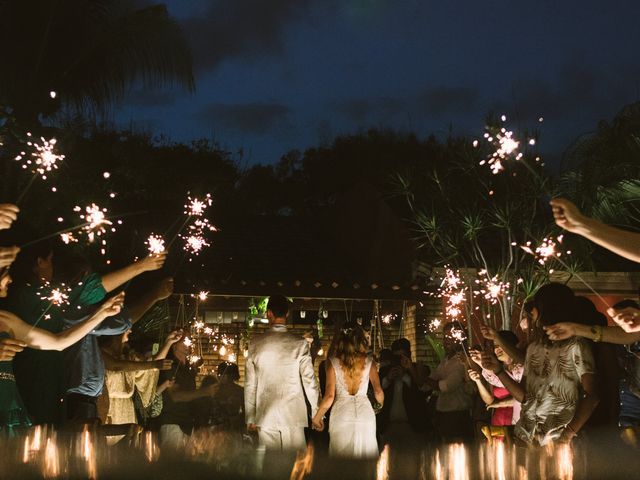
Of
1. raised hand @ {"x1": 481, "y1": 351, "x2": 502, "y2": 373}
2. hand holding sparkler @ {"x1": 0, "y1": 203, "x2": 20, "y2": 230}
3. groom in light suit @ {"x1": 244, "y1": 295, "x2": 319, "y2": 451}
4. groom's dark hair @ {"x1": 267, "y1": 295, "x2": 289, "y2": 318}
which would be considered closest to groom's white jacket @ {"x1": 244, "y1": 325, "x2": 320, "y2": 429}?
groom in light suit @ {"x1": 244, "y1": 295, "x2": 319, "y2": 451}

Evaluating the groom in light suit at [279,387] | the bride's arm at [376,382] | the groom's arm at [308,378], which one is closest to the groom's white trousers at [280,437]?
the groom in light suit at [279,387]

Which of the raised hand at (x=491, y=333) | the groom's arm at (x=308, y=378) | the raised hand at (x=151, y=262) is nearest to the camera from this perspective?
the raised hand at (x=151, y=262)

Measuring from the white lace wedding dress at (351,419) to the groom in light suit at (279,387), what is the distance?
54cm

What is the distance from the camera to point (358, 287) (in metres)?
19.8

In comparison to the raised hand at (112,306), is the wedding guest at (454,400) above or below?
below

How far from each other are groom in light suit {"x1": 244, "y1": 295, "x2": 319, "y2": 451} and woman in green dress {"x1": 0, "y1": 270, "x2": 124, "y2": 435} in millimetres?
3190

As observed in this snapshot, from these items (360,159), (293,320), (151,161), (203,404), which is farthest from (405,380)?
(360,159)

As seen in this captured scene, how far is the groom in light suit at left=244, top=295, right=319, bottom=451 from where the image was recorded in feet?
28.0

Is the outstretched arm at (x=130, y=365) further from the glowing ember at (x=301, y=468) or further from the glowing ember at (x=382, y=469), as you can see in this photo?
the glowing ember at (x=382, y=469)

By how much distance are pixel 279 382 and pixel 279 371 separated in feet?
0.34

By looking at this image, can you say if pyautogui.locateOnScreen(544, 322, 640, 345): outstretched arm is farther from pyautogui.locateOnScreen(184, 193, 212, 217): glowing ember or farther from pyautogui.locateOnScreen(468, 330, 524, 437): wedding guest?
pyautogui.locateOnScreen(184, 193, 212, 217): glowing ember

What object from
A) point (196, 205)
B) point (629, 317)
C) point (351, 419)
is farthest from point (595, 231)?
point (196, 205)

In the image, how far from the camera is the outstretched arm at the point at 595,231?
15.2ft

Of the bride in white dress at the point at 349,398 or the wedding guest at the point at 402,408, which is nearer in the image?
the bride in white dress at the point at 349,398
